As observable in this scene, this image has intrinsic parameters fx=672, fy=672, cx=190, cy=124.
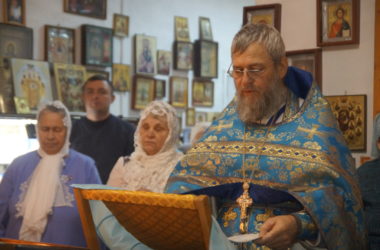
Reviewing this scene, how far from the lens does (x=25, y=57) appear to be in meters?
7.34

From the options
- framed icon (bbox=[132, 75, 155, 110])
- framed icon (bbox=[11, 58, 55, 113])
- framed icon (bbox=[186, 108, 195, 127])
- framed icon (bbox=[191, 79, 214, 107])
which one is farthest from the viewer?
framed icon (bbox=[191, 79, 214, 107])

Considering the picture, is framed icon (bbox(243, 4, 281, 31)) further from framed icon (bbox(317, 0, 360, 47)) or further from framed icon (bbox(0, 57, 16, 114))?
framed icon (bbox(0, 57, 16, 114))

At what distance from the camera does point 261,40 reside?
8.59ft

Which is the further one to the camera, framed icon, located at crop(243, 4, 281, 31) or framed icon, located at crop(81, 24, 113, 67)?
framed icon, located at crop(81, 24, 113, 67)

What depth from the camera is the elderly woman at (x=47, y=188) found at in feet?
13.8

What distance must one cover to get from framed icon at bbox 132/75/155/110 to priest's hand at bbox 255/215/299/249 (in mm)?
6505

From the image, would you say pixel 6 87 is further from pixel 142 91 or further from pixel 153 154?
pixel 153 154

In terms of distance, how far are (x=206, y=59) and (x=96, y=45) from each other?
214 cm

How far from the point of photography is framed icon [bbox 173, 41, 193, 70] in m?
9.39

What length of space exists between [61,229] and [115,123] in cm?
191

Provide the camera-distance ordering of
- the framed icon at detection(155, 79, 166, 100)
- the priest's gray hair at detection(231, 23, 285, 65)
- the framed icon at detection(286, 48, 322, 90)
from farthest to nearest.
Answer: the framed icon at detection(155, 79, 166, 100), the framed icon at detection(286, 48, 322, 90), the priest's gray hair at detection(231, 23, 285, 65)

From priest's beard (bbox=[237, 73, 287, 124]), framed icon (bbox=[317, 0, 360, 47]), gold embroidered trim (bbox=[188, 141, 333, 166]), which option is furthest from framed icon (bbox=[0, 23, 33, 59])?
priest's beard (bbox=[237, 73, 287, 124])

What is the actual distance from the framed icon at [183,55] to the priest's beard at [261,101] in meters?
6.68

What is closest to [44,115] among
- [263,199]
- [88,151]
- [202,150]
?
[88,151]
